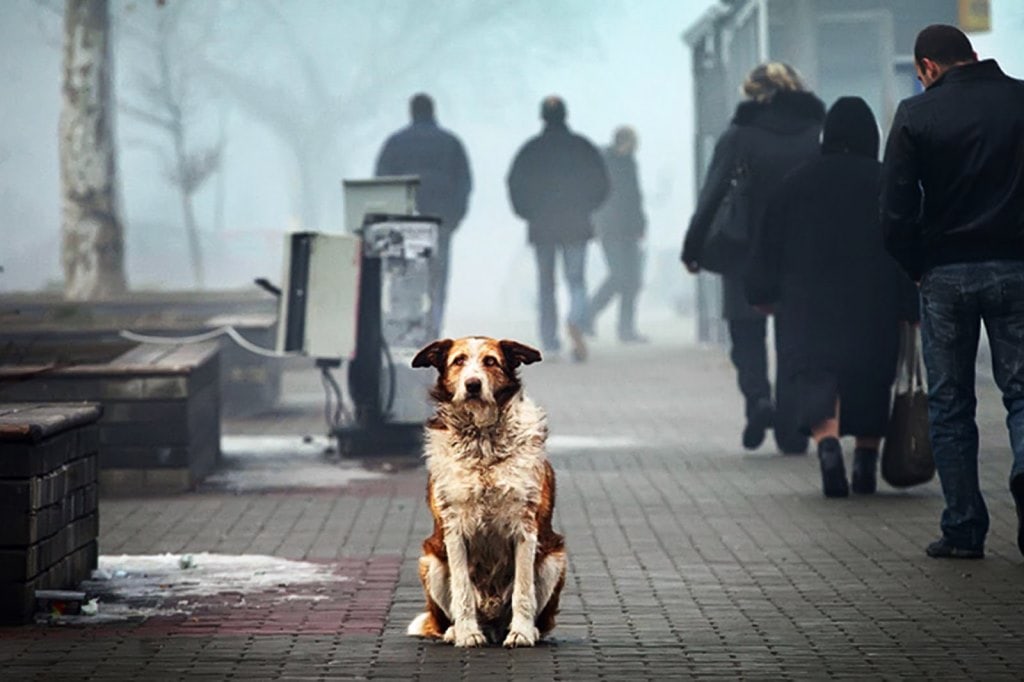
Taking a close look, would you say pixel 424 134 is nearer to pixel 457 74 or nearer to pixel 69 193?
pixel 69 193

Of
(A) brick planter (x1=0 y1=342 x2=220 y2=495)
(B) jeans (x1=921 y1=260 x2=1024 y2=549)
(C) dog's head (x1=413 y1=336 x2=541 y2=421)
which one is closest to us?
(C) dog's head (x1=413 y1=336 x2=541 y2=421)

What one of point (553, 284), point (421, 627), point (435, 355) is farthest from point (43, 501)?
point (553, 284)

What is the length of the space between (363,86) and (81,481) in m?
57.4

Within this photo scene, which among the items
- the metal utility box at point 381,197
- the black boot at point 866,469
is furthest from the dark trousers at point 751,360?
the black boot at point 866,469

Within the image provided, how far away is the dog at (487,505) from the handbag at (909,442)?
4.27 meters

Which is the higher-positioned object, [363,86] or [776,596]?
[363,86]

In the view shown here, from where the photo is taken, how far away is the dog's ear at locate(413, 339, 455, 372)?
8.45 m

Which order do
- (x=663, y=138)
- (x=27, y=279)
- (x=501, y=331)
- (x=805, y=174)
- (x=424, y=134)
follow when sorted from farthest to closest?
1. (x=663, y=138)
2. (x=27, y=279)
3. (x=501, y=331)
4. (x=424, y=134)
5. (x=805, y=174)

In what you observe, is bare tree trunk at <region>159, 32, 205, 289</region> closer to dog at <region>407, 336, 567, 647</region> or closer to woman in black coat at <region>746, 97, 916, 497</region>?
woman in black coat at <region>746, 97, 916, 497</region>

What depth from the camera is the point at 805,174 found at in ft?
43.7

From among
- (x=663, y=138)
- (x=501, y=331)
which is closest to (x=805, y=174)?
(x=501, y=331)

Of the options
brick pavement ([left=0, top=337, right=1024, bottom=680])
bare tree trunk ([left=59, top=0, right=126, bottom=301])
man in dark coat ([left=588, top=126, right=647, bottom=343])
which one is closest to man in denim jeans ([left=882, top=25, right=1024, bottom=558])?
brick pavement ([left=0, top=337, right=1024, bottom=680])

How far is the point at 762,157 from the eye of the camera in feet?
49.2

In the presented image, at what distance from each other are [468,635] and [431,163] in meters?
16.7
